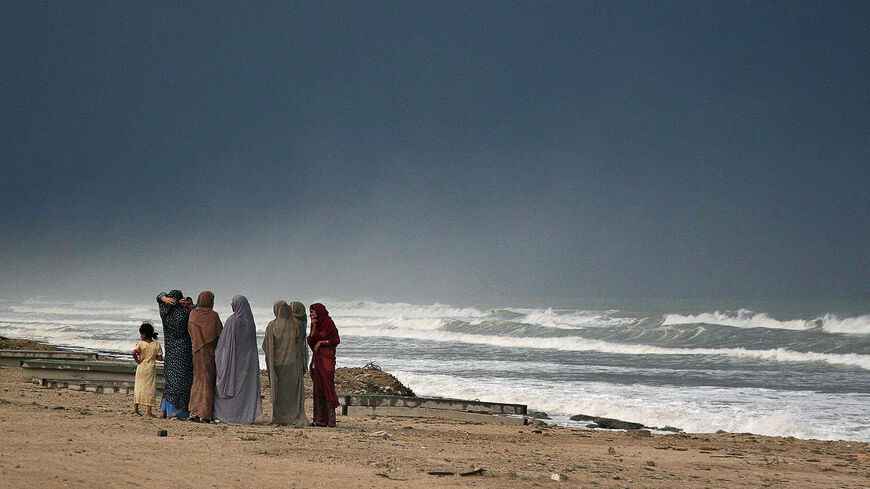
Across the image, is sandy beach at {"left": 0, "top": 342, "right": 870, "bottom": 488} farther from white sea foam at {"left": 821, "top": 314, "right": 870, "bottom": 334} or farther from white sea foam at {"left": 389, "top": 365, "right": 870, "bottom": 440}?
white sea foam at {"left": 821, "top": 314, "right": 870, "bottom": 334}

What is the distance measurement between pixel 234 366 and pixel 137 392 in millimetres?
1223

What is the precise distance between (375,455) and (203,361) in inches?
122

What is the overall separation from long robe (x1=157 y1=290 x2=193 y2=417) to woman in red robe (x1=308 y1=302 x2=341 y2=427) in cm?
138

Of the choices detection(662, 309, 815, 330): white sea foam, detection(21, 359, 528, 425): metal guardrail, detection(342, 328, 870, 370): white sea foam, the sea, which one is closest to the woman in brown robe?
detection(21, 359, 528, 425): metal guardrail

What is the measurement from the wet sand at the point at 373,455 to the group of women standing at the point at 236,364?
39cm

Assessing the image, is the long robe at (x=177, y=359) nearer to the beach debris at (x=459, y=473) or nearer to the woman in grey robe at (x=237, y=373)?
the woman in grey robe at (x=237, y=373)

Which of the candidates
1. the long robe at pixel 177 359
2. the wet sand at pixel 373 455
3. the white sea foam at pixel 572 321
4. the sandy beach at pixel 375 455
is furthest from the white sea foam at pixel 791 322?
the long robe at pixel 177 359

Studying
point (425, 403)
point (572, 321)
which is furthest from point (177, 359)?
point (572, 321)

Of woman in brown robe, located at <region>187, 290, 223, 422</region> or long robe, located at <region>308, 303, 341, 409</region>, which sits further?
long robe, located at <region>308, 303, 341, 409</region>

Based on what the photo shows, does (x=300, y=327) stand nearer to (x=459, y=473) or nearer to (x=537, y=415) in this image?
(x=459, y=473)

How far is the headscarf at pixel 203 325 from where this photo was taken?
10.2m

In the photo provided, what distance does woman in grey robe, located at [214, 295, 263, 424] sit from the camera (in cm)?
1009

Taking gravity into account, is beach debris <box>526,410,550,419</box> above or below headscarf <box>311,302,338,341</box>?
below

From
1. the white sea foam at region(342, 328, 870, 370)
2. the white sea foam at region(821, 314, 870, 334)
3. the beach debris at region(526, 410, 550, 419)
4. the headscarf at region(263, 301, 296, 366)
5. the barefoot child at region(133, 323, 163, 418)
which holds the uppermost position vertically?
the white sea foam at region(821, 314, 870, 334)
